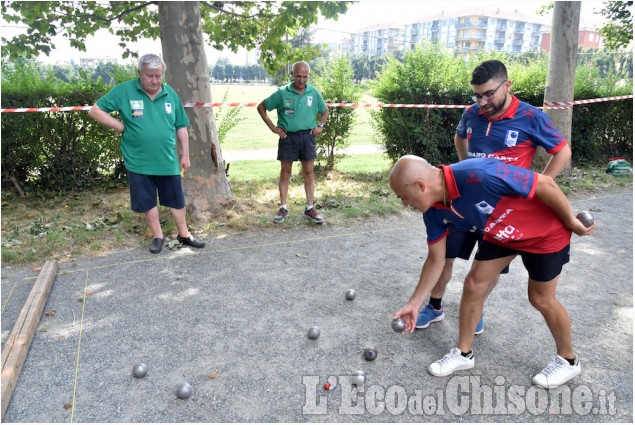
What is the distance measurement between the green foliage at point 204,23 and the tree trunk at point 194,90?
3.54ft

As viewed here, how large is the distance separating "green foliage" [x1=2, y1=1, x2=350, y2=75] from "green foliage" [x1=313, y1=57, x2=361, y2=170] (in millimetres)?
1080

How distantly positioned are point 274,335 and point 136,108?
2.83 metres

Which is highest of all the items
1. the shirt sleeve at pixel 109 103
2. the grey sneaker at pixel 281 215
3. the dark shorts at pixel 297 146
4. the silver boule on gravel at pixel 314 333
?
the shirt sleeve at pixel 109 103

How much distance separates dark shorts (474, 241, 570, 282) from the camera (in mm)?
2803

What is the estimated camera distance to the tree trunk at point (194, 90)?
6191 millimetres

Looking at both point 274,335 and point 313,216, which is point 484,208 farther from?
point 313,216

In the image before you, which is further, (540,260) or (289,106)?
(289,106)

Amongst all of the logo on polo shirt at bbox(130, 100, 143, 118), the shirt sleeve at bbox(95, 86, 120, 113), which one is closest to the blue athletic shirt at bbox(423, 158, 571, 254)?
the logo on polo shirt at bbox(130, 100, 143, 118)

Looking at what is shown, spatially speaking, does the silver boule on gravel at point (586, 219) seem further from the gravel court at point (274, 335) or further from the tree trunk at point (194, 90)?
the tree trunk at point (194, 90)

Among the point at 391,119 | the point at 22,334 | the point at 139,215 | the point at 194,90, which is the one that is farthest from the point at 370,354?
the point at 391,119

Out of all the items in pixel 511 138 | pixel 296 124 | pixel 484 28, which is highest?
pixel 484 28

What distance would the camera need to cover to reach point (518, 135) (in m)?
3.42

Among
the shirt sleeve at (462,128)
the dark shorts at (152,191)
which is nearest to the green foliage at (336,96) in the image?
the dark shorts at (152,191)

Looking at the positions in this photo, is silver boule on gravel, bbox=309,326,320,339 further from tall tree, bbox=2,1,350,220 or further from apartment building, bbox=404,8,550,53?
apartment building, bbox=404,8,550,53
